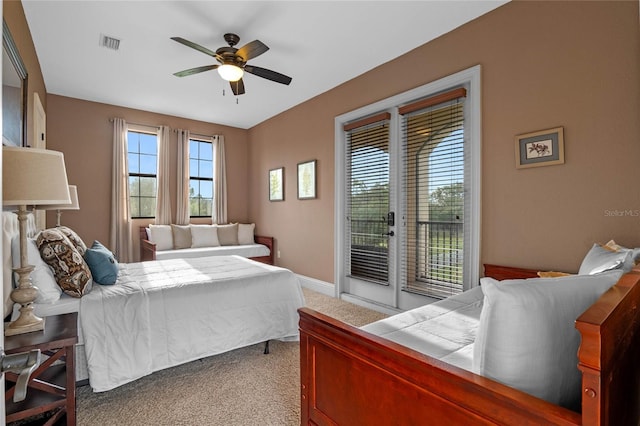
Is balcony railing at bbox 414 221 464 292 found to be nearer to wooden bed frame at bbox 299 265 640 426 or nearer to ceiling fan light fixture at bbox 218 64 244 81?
wooden bed frame at bbox 299 265 640 426

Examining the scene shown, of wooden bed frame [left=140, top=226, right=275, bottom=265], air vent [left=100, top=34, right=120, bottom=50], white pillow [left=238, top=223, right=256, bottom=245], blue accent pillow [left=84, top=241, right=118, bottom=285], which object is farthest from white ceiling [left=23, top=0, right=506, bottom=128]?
white pillow [left=238, top=223, right=256, bottom=245]

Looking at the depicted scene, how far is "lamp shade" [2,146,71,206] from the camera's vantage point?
1.43m

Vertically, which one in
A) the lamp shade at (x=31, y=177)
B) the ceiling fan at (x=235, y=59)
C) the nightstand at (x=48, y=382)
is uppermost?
the ceiling fan at (x=235, y=59)

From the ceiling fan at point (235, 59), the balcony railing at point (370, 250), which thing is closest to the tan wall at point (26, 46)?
the ceiling fan at point (235, 59)

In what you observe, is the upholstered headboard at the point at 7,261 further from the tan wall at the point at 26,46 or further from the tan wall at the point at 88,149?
the tan wall at the point at 88,149

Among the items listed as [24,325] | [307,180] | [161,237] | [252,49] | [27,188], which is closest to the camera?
[27,188]

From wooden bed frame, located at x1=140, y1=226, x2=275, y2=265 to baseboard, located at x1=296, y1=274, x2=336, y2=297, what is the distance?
37.8 inches

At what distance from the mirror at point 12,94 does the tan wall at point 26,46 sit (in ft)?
0.37

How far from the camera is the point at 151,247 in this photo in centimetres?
488

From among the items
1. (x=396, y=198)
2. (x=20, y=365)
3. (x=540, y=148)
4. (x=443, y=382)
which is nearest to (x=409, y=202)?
(x=396, y=198)

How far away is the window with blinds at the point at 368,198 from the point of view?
3.72m

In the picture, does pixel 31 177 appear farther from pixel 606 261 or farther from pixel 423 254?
pixel 423 254

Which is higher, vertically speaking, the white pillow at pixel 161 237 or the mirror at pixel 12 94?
the mirror at pixel 12 94

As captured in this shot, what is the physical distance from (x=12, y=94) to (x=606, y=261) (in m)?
3.93
